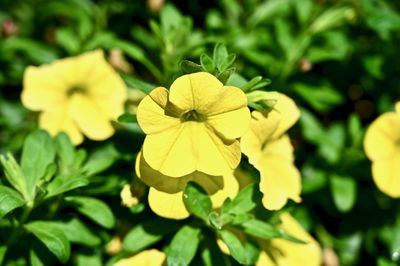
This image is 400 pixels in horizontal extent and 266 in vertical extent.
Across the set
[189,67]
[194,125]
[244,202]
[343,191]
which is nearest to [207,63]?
[189,67]

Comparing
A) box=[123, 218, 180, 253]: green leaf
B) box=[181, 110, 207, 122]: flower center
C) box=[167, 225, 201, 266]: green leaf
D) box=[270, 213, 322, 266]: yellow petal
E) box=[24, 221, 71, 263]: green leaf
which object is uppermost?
box=[181, 110, 207, 122]: flower center

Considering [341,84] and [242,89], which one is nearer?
[242,89]

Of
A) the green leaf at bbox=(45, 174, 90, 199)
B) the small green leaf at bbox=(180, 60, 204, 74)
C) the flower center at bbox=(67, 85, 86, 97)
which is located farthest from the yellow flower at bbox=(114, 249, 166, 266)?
the flower center at bbox=(67, 85, 86, 97)

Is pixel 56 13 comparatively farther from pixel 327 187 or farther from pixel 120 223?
pixel 327 187

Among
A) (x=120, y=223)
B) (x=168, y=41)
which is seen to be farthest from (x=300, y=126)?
(x=120, y=223)

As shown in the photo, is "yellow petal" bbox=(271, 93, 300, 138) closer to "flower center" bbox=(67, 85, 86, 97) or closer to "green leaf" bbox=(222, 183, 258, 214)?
Result: "green leaf" bbox=(222, 183, 258, 214)

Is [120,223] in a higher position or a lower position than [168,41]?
lower

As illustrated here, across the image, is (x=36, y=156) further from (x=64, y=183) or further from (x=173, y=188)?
(x=173, y=188)
